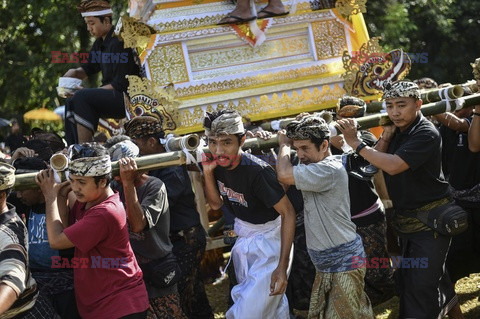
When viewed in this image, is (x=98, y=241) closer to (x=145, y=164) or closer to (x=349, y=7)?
(x=145, y=164)

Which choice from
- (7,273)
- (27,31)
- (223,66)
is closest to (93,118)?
(223,66)

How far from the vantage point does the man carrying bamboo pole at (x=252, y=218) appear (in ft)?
14.3

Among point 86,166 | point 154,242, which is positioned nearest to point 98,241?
point 86,166

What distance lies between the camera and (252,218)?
4.51m

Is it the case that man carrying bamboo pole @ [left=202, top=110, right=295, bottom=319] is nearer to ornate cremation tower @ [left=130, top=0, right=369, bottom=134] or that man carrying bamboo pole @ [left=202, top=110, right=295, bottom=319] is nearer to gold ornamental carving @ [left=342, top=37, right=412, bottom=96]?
ornate cremation tower @ [left=130, top=0, right=369, bottom=134]

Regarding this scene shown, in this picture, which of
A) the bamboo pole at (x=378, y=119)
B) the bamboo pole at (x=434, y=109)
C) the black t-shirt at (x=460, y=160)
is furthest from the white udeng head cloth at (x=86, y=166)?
the black t-shirt at (x=460, y=160)

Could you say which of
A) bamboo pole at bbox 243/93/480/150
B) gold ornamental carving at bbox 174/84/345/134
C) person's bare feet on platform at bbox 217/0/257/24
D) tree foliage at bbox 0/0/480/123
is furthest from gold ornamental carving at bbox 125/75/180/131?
tree foliage at bbox 0/0/480/123

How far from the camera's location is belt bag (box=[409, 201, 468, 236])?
185 inches

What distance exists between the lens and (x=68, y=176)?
4.01 meters

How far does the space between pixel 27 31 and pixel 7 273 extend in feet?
48.9

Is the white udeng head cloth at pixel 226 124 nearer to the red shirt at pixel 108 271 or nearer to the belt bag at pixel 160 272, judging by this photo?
the red shirt at pixel 108 271

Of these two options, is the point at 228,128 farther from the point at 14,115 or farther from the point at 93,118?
the point at 14,115

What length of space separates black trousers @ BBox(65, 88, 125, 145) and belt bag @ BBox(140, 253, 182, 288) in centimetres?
210

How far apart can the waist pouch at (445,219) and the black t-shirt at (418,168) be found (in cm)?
7
